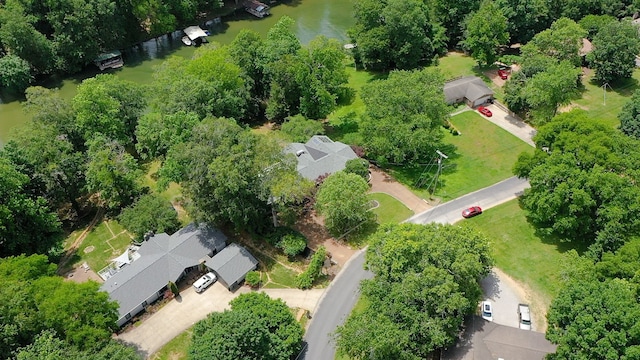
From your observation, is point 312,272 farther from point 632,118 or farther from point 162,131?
point 632,118

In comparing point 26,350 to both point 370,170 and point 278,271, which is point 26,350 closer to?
point 278,271

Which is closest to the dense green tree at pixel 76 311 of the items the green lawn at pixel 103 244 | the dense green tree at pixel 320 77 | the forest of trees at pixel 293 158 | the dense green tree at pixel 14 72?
the forest of trees at pixel 293 158

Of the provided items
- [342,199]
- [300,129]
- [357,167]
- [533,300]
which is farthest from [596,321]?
[300,129]

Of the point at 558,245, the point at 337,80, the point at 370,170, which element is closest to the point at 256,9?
the point at 337,80

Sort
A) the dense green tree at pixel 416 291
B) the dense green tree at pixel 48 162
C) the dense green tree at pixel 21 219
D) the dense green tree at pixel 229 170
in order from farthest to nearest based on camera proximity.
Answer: the dense green tree at pixel 48 162 → the dense green tree at pixel 21 219 → the dense green tree at pixel 229 170 → the dense green tree at pixel 416 291

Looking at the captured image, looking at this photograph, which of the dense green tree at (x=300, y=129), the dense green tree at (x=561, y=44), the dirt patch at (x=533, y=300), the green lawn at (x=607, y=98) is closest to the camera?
the dirt patch at (x=533, y=300)

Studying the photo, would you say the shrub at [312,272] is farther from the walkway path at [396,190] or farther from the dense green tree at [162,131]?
the dense green tree at [162,131]
